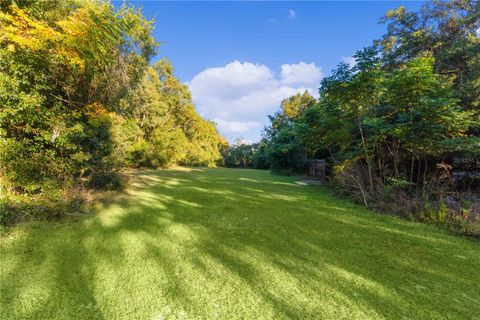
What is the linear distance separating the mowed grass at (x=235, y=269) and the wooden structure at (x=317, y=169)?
687 centimetres

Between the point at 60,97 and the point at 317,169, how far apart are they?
10814 mm

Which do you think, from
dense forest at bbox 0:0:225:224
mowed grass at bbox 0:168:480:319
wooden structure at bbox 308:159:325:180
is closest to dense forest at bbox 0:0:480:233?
dense forest at bbox 0:0:225:224

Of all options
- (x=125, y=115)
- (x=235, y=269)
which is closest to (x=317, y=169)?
(x=125, y=115)

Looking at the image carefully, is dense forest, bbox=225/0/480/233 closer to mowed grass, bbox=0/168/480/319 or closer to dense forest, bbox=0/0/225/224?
mowed grass, bbox=0/168/480/319

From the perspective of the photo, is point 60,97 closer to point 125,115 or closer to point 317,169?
point 125,115

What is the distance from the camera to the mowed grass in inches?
70.2

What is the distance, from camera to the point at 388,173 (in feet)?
19.4

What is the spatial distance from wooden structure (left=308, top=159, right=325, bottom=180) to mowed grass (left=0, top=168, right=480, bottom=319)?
687cm

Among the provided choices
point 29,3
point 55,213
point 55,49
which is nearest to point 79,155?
point 55,213

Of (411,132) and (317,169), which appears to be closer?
(411,132)

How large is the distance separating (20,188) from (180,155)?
1387cm

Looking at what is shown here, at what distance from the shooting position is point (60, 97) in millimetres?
4492

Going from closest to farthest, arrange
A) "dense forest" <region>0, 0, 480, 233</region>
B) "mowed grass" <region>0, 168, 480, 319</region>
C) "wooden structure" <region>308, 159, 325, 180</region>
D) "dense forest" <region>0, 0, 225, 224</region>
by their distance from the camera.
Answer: "mowed grass" <region>0, 168, 480, 319</region> → "dense forest" <region>0, 0, 225, 224</region> → "dense forest" <region>0, 0, 480, 233</region> → "wooden structure" <region>308, 159, 325, 180</region>

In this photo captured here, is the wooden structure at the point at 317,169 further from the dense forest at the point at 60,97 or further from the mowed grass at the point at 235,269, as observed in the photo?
the dense forest at the point at 60,97
